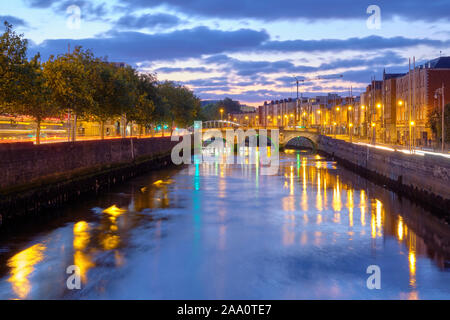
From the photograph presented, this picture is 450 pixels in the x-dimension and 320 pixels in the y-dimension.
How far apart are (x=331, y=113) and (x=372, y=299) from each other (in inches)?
6380

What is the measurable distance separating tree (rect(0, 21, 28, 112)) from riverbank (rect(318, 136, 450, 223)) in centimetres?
2473

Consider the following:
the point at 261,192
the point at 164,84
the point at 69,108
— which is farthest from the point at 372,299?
the point at 164,84

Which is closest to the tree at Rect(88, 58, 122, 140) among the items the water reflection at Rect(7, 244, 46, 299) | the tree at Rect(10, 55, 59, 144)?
the tree at Rect(10, 55, 59, 144)

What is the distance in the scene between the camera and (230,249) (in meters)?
20.5

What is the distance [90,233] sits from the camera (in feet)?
77.6

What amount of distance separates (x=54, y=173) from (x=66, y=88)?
890 cm

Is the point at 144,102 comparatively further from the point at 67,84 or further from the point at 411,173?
the point at 411,173

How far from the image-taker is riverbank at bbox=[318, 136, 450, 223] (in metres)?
28.1

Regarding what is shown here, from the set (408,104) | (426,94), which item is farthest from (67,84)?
(408,104)

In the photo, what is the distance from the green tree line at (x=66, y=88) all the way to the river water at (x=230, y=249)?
25.9ft

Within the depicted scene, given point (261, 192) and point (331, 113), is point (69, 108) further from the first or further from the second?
point (331, 113)

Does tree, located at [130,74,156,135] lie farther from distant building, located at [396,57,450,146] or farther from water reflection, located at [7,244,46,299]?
water reflection, located at [7,244,46,299]

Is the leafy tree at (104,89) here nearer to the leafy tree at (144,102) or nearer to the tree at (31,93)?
the leafy tree at (144,102)

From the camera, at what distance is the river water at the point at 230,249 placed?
50.5 feet
